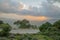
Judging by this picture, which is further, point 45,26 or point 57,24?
point 45,26

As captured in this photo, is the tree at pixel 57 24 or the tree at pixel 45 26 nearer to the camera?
the tree at pixel 57 24

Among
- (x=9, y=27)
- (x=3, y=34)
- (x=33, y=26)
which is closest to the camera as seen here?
(x=3, y=34)

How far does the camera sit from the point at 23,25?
12273 millimetres

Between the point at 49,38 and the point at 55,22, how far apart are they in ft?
11.8

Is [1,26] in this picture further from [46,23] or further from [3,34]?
[46,23]

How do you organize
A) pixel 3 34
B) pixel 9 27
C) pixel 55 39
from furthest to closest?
1. pixel 9 27
2. pixel 3 34
3. pixel 55 39

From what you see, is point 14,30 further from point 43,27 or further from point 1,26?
point 43,27

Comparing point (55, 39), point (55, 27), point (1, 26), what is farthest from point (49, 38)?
point (1, 26)

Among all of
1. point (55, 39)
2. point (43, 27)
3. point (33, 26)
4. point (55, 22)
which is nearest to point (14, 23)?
point (33, 26)

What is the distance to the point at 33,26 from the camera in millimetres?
12086

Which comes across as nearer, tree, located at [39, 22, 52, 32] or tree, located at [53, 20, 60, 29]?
tree, located at [53, 20, 60, 29]

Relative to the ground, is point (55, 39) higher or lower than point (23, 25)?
lower

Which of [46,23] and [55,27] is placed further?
[46,23]

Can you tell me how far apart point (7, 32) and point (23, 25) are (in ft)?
7.10
